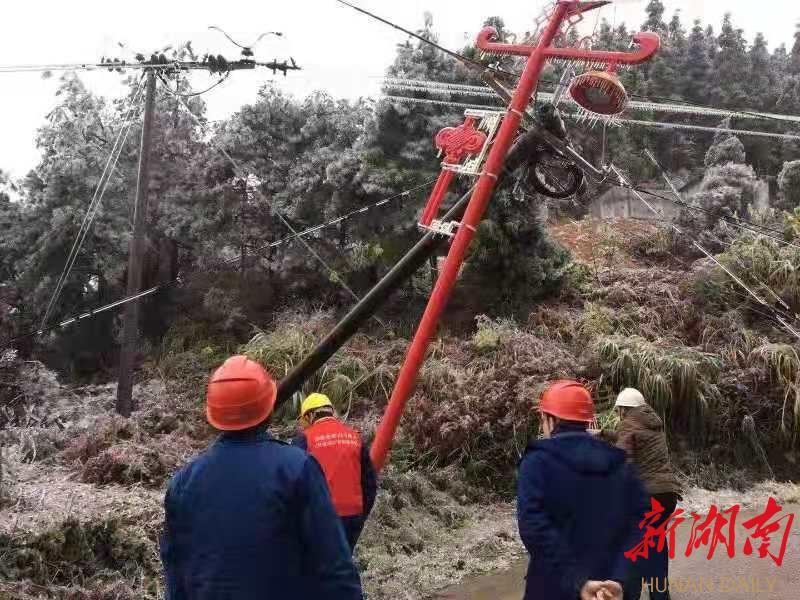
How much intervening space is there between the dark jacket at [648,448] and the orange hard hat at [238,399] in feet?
10.6

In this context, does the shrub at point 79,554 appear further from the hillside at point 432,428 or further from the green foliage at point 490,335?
the green foliage at point 490,335

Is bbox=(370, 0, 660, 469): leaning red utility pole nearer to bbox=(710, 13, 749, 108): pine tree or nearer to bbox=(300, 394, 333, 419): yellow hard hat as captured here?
bbox=(300, 394, 333, 419): yellow hard hat

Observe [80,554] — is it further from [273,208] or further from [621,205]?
[621,205]

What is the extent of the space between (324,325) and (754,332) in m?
7.70

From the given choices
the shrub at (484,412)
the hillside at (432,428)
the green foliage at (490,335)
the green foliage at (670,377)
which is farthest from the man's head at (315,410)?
the green foliage at (670,377)

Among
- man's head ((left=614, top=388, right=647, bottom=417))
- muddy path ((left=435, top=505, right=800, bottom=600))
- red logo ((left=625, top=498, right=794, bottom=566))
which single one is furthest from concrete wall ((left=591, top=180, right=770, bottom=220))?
man's head ((left=614, top=388, right=647, bottom=417))

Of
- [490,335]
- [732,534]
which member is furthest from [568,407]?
[490,335]

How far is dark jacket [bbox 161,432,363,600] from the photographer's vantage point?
207cm

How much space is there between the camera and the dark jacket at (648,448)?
4.68m

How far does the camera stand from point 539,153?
7562 millimetres

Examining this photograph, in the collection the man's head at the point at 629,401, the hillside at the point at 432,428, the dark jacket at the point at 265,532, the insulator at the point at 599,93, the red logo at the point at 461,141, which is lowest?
the hillside at the point at 432,428

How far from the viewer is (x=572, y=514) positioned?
9.09ft

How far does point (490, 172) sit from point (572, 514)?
4.25 m

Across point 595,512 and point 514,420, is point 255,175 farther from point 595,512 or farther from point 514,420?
point 595,512
